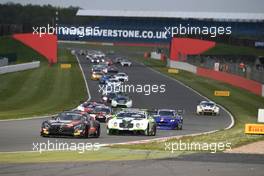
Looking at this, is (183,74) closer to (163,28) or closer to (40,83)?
(163,28)

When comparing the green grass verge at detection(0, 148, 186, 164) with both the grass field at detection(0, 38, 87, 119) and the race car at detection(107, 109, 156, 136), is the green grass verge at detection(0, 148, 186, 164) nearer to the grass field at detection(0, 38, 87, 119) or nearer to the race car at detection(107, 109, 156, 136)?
the race car at detection(107, 109, 156, 136)

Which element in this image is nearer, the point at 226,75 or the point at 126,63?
the point at 226,75

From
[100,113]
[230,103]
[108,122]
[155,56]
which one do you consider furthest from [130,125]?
[155,56]

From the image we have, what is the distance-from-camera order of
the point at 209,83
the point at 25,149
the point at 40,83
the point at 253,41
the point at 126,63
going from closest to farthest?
1. the point at 25,149
2. the point at 40,83
3. the point at 209,83
4. the point at 253,41
5. the point at 126,63

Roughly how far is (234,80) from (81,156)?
66.9m

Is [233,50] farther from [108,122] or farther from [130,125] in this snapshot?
[130,125]

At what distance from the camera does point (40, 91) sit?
233 feet

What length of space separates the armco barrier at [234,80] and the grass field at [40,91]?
14765 mm

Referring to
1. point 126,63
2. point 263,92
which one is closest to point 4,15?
point 126,63

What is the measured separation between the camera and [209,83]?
87.2 meters

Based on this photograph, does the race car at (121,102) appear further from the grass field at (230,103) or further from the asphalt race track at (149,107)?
the grass field at (230,103)

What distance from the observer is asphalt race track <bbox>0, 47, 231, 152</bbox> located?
87.0 feet

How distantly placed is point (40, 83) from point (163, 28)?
39332 millimetres

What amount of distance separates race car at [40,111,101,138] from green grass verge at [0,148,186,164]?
676cm
